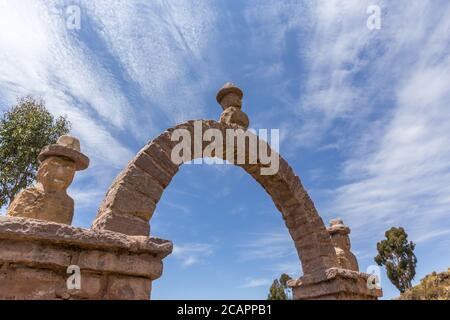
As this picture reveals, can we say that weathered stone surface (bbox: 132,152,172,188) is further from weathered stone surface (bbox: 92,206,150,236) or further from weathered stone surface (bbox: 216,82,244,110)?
weathered stone surface (bbox: 216,82,244,110)

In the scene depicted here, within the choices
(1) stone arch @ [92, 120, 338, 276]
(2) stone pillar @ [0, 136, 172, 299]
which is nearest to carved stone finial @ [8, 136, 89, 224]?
(2) stone pillar @ [0, 136, 172, 299]

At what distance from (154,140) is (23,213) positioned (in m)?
1.71

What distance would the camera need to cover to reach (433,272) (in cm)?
1850

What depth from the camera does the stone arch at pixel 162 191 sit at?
329cm

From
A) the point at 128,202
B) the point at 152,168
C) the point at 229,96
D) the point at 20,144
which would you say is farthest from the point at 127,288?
the point at 20,144

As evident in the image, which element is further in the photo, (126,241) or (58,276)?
(126,241)

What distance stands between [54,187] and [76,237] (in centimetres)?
74

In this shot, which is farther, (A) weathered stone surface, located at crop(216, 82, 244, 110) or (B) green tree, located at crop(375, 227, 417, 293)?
(B) green tree, located at crop(375, 227, 417, 293)

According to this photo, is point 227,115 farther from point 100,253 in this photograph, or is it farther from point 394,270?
point 394,270

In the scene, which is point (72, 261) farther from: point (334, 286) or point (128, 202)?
point (334, 286)

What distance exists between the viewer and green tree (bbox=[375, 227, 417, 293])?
27.0m

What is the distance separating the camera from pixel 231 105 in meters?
5.79

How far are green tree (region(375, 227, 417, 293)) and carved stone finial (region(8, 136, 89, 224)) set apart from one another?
3107 centimetres
